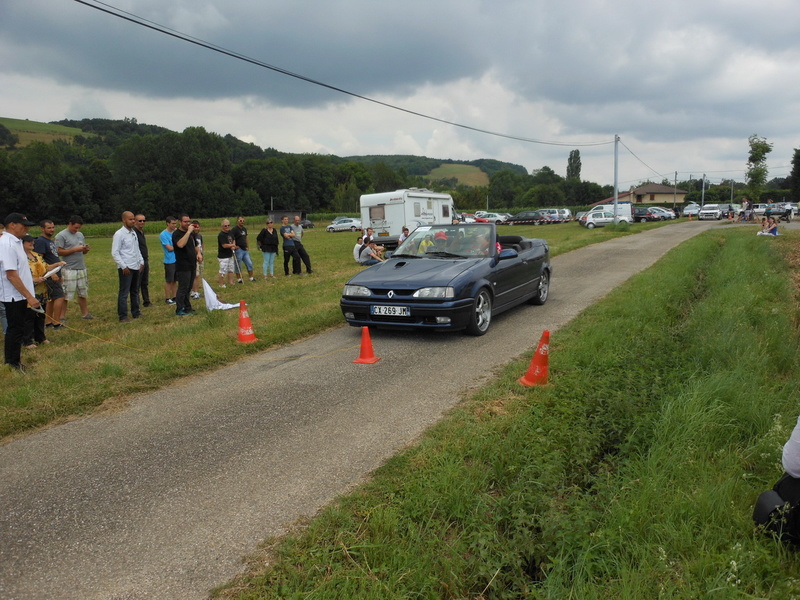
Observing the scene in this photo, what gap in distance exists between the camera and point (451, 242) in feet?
27.9

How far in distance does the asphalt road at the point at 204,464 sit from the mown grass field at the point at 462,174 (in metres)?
156

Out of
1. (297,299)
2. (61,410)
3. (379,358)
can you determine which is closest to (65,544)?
(61,410)

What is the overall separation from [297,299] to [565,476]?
26.2 ft

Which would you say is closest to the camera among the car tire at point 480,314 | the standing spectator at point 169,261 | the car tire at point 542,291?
the car tire at point 480,314

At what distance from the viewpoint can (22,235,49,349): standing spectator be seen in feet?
24.7

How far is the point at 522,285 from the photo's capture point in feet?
29.1

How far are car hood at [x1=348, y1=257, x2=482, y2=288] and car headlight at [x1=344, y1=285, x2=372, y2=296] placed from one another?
6 centimetres

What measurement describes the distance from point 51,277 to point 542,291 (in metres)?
8.38

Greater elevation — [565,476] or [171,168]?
[171,168]

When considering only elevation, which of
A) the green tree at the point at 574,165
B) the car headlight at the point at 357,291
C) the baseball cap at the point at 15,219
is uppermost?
the green tree at the point at 574,165

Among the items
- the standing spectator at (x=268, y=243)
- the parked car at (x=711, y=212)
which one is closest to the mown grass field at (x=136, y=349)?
the standing spectator at (x=268, y=243)

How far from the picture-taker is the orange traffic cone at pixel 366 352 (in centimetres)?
634

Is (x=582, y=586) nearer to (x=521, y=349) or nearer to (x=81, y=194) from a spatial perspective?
(x=521, y=349)

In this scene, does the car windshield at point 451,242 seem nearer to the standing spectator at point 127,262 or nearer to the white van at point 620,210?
the standing spectator at point 127,262
